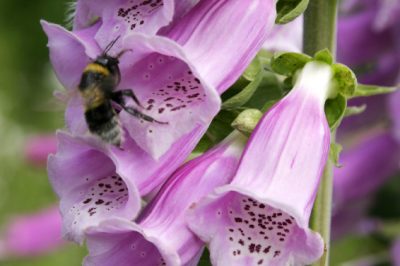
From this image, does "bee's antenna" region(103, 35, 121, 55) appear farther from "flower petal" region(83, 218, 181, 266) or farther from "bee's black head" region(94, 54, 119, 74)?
"flower petal" region(83, 218, 181, 266)

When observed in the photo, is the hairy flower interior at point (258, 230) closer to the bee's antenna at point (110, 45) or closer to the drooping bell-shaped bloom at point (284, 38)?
the bee's antenna at point (110, 45)

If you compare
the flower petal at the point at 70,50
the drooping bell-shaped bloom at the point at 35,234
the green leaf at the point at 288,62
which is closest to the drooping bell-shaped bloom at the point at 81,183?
the flower petal at the point at 70,50

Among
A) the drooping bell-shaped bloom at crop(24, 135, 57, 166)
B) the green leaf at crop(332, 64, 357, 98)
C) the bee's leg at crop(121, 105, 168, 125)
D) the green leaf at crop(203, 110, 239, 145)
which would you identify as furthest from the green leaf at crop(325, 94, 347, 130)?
the drooping bell-shaped bloom at crop(24, 135, 57, 166)

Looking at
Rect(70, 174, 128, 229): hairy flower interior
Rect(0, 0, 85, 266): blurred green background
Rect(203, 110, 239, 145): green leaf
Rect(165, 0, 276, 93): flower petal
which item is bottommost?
Rect(0, 0, 85, 266): blurred green background

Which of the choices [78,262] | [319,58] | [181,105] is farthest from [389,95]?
[78,262]

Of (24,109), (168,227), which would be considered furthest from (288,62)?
(24,109)

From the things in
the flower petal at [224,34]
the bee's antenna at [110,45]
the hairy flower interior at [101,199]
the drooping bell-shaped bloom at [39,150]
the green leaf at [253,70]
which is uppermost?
the flower petal at [224,34]
